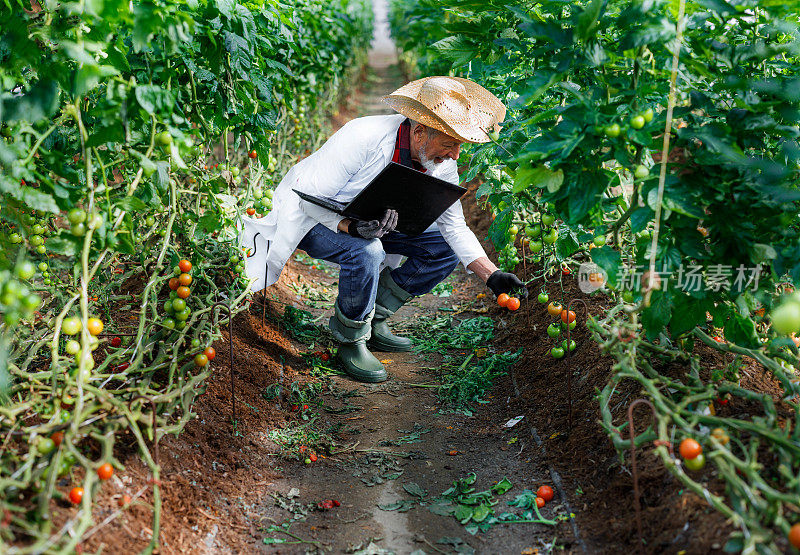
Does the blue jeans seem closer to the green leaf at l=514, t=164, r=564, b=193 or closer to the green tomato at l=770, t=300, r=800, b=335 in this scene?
the green leaf at l=514, t=164, r=564, b=193

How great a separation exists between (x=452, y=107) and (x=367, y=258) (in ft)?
2.48

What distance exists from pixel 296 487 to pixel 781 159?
1.96 metres

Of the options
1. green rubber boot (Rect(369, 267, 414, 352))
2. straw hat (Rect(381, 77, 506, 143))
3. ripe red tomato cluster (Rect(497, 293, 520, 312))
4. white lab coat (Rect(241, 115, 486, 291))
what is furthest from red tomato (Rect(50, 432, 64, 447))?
green rubber boot (Rect(369, 267, 414, 352))

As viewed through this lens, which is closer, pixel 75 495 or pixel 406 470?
pixel 75 495

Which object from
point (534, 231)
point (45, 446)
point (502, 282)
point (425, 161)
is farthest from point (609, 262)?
point (45, 446)

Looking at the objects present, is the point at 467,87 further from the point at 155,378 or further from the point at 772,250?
the point at 155,378

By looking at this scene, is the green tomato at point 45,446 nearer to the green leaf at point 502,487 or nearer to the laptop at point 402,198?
the green leaf at point 502,487

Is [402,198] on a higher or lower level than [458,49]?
lower

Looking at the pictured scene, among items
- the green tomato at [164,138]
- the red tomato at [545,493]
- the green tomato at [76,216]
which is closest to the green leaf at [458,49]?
the green tomato at [164,138]

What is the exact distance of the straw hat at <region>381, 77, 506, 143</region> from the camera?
2629mm

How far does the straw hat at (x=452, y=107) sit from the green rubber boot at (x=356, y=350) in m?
0.97

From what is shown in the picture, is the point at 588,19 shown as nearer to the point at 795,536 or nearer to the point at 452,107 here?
the point at 452,107

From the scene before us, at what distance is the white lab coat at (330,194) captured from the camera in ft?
9.40

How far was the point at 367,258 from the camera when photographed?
288 centimetres
